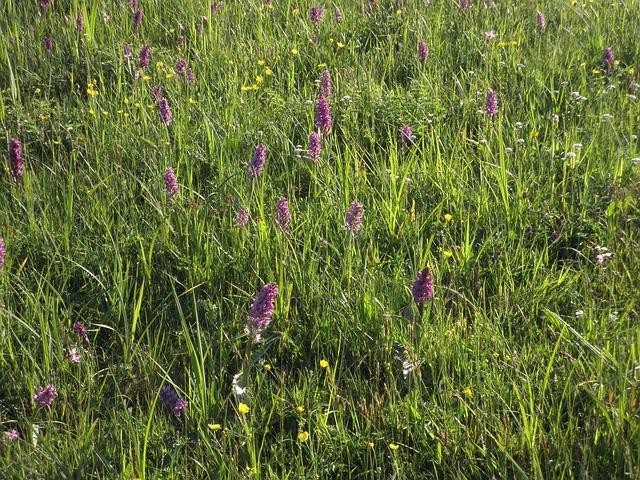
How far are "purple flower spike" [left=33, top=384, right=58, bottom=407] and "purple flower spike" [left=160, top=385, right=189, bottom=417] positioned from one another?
0.97 ft

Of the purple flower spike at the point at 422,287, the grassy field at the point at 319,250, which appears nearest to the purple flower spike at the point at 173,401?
the grassy field at the point at 319,250

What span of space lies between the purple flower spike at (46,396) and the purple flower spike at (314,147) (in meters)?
1.38

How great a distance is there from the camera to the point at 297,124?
3.56 m

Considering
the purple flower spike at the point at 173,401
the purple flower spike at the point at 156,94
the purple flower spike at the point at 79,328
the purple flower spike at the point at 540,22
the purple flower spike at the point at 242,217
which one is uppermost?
the purple flower spike at the point at 540,22

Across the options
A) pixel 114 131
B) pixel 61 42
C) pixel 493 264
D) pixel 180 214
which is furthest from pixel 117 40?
pixel 493 264

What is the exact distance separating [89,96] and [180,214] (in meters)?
1.22

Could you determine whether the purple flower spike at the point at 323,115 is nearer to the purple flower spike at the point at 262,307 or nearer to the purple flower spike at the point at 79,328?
the purple flower spike at the point at 262,307

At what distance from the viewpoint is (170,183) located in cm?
290

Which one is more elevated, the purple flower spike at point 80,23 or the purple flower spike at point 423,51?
the purple flower spike at point 80,23

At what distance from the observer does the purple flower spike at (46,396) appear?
7.07 ft

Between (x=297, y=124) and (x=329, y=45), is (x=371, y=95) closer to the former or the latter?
(x=297, y=124)

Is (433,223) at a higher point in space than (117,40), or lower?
lower

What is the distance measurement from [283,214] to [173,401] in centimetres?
79

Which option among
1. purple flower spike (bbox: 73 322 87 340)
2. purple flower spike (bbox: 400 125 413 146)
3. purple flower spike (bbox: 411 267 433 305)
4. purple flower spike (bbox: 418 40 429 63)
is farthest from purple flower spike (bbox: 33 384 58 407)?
purple flower spike (bbox: 418 40 429 63)
